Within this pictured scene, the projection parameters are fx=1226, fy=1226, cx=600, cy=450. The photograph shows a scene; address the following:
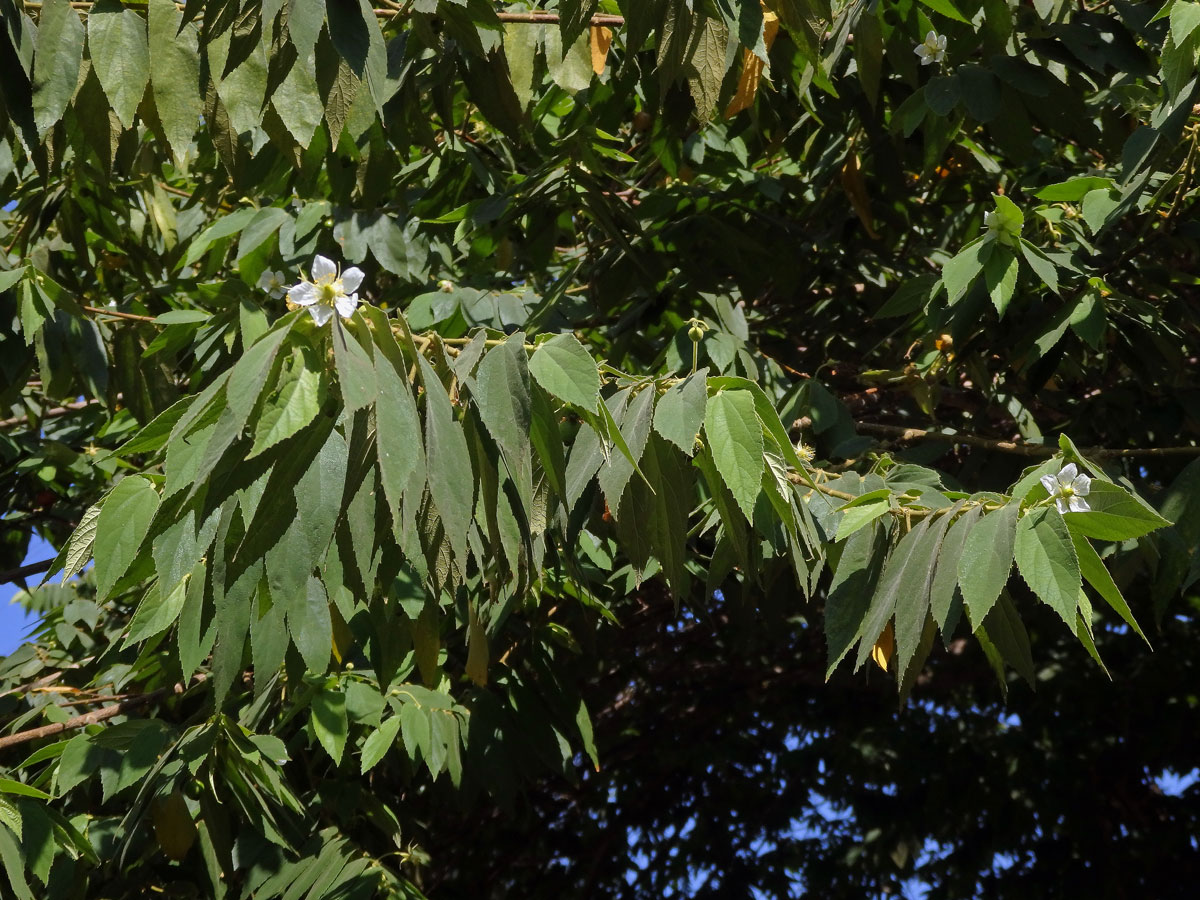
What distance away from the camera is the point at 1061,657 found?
5.25 meters

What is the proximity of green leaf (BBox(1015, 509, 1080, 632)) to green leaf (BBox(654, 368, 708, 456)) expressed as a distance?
460 mm

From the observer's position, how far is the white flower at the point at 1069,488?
73.5 inches

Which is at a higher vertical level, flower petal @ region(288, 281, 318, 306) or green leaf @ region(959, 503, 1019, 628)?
flower petal @ region(288, 281, 318, 306)

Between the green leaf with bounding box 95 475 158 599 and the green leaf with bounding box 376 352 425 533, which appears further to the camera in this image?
the green leaf with bounding box 95 475 158 599

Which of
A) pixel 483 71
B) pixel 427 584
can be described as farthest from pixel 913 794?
pixel 427 584

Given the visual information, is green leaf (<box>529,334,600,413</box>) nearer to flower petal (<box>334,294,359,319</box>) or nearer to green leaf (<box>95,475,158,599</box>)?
flower petal (<box>334,294,359,319</box>)

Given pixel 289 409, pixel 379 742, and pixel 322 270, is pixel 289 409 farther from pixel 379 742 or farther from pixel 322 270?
pixel 379 742

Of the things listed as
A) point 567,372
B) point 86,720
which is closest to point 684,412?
point 567,372

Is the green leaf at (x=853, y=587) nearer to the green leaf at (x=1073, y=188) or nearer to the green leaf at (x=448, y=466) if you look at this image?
the green leaf at (x=448, y=466)

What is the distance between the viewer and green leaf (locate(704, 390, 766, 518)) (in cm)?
164

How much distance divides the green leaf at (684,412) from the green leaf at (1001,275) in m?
0.91

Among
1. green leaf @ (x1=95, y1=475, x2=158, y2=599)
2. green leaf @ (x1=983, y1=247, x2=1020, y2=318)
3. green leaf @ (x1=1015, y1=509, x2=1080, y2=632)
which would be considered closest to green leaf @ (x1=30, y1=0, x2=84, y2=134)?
green leaf @ (x1=95, y1=475, x2=158, y2=599)

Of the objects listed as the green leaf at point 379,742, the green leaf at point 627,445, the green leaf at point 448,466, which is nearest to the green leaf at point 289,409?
the green leaf at point 448,466

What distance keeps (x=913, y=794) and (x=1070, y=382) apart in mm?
2458
